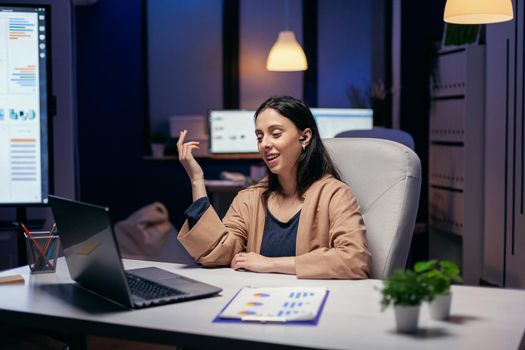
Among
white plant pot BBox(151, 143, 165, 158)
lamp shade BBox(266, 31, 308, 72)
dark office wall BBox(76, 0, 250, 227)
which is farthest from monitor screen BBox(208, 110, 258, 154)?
white plant pot BBox(151, 143, 165, 158)

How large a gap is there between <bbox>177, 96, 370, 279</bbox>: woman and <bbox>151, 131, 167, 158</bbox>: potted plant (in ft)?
13.8

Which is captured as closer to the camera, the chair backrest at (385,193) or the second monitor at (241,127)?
the chair backrest at (385,193)

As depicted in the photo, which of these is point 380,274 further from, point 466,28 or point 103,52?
point 103,52

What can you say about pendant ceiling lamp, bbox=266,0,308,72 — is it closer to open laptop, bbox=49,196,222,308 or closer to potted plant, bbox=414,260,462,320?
open laptop, bbox=49,196,222,308

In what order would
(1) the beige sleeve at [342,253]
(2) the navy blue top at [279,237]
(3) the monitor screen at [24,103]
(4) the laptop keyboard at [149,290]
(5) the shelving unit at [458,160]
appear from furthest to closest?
(5) the shelving unit at [458,160], (3) the monitor screen at [24,103], (2) the navy blue top at [279,237], (1) the beige sleeve at [342,253], (4) the laptop keyboard at [149,290]

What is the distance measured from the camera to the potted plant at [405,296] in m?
1.27

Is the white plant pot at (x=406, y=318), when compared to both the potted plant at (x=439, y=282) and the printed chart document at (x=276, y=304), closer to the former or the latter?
the potted plant at (x=439, y=282)

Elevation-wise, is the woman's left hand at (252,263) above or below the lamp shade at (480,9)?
below

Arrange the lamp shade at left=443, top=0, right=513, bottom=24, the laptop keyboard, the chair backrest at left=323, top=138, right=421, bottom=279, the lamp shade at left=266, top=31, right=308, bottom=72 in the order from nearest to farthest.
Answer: the laptop keyboard < the chair backrest at left=323, top=138, right=421, bottom=279 < the lamp shade at left=443, top=0, right=513, bottom=24 < the lamp shade at left=266, top=31, right=308, bottom=72

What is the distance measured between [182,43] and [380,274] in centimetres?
514

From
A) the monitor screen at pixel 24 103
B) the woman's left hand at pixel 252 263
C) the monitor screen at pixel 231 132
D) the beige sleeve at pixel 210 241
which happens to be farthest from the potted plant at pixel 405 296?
the monitor screen at pixel 231 132

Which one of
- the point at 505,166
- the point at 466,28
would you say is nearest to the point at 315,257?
the point at 505,166

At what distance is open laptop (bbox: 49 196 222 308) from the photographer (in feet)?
4.72

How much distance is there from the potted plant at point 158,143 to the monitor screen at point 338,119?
5.31 feet
